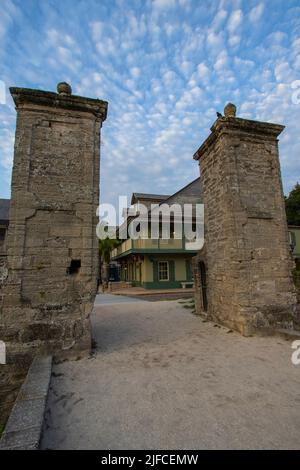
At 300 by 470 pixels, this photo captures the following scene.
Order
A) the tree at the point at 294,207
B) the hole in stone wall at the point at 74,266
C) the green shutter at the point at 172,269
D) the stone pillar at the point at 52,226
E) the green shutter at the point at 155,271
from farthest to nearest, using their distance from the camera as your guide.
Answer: the tree at the point at 294,207 < the green shutter at the point at 172,269 < the green shutter at the point at 155,271 < the hole in stone wall at the point at 74,266 < the stone pillar at the point at 52,226

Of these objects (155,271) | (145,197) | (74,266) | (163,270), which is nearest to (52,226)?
(74,266)

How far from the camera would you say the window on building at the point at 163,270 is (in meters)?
18.1

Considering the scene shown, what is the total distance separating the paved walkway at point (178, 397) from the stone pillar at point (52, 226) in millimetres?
775

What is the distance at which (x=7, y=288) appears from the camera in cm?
423

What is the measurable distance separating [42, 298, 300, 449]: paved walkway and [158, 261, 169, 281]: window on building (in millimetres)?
12852

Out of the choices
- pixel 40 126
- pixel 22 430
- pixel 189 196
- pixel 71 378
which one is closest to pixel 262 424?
pixel 22 430

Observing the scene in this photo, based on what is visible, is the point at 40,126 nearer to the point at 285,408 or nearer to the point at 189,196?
the point at 285,408

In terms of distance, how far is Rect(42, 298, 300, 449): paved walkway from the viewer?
2.19m

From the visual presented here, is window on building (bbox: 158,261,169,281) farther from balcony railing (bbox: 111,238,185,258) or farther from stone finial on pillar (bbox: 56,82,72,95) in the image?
stone finial on pillar (bbox: 56,82,72,95)

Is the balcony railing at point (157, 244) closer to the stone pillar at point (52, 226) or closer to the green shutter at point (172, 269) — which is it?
the green shutter at point (172, 269)

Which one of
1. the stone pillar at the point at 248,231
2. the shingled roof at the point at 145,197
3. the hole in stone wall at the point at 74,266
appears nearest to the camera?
the hole in stone wall at the point at 74,266

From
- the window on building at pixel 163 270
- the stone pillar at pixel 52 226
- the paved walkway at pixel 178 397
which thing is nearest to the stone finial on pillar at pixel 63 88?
the stone pillar at pixel 52 226

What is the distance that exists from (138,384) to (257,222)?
4677mm

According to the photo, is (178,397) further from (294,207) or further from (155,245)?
(294,207)
